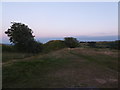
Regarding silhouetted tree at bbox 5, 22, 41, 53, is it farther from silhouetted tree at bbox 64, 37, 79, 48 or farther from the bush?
silhouetted tree at bbox 64, 37, 79, 48

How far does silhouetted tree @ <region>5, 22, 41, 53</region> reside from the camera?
56.8 feet

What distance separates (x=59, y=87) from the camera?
12.9ft

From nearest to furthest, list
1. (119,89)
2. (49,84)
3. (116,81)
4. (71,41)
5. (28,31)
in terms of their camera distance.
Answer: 1. (119,89)
2. (49,84)
3. (116,81)
4. (28,31)
5. (71,41)

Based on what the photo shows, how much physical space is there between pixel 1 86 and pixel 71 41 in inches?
869

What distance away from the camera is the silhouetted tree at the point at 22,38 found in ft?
56.8

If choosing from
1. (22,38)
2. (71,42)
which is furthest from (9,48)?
(71,42)

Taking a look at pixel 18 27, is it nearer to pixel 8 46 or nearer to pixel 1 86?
pixel 8 46

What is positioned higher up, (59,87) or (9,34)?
(9,34)

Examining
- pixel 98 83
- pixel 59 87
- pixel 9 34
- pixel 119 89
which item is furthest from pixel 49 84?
pixel 9 34

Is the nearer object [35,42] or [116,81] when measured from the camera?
[116,81]

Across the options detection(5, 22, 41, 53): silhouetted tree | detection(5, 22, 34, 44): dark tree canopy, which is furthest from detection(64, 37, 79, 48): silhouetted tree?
detection(5, 22, 34, 44): dark tree canopy

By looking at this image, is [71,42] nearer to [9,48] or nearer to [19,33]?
[19,33]

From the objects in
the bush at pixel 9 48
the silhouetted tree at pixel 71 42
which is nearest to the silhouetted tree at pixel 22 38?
the bush at pixel 9 48

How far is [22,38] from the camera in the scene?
17.1 meters
